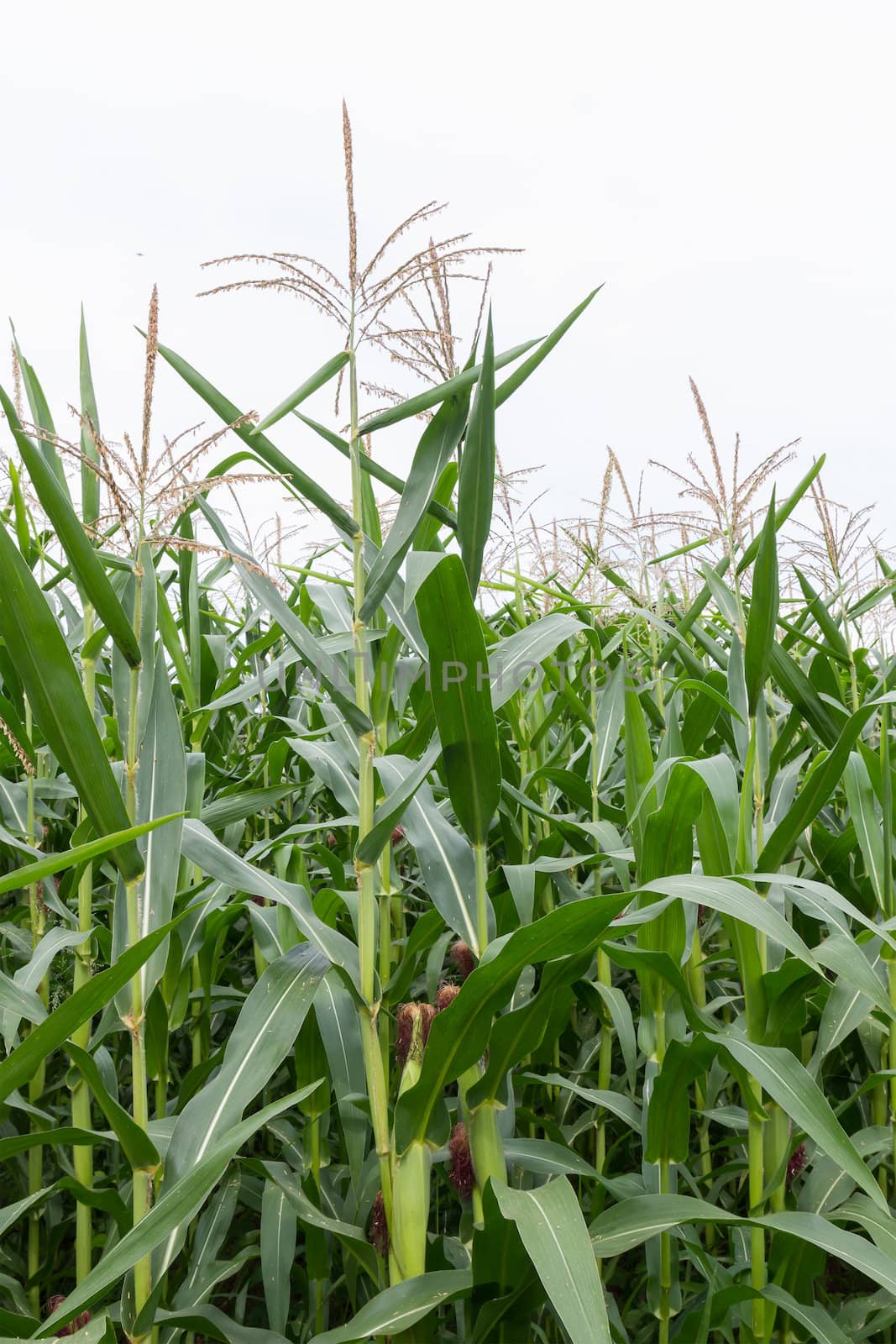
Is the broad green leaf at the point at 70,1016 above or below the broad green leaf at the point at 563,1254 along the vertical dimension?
above

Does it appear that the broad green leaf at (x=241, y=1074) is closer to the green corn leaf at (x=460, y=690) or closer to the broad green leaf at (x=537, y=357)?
A: the green corn leaf at (x=460, y=690)

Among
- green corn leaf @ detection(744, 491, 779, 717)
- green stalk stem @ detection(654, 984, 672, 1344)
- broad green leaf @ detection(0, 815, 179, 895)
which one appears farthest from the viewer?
green stalk stem @ detection(654, 984, 672, 1344)

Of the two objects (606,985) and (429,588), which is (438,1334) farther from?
(429,588)

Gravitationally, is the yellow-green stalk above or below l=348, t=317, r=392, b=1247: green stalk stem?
below

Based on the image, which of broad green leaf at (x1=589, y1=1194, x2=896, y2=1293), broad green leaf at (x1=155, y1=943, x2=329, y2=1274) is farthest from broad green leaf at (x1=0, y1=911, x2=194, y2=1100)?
broad green leaf at (x1=589, y1=1194, x2=896, y2=1293)

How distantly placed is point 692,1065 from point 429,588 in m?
0.72

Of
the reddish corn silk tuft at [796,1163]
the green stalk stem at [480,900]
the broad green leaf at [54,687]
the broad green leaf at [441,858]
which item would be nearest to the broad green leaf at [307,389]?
the broad green leaf at [54,687]

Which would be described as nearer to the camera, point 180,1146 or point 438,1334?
point 180,1146

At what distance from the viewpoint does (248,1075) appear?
3.27ft

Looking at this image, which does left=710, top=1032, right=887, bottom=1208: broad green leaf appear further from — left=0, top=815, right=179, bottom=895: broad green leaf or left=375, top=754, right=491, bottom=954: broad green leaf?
left=0, top=815, right=179, bottom=895: broad green leaf

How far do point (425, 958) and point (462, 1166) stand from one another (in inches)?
33.4

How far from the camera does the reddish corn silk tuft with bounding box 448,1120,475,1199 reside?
3.94 feet

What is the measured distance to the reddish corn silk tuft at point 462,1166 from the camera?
3.94 ft

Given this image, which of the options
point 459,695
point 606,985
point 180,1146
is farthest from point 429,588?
point 606,985
